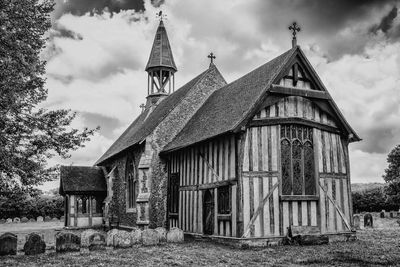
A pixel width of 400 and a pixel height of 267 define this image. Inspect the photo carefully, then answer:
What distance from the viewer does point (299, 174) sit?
587 inches

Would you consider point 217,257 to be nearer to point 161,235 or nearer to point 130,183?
point 161,235

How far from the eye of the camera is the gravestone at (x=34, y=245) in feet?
37.3

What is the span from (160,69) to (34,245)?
19631 mm

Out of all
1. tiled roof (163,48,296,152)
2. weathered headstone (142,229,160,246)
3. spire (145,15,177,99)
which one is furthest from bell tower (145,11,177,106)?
weathered headstone (142,229,160,246)

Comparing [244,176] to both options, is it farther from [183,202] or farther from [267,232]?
[183,202]

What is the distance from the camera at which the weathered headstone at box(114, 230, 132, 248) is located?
41.4ft

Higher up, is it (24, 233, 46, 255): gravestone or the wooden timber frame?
the wooden timber frame

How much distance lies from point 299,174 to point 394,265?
5.99 m

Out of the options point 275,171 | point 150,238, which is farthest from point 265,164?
point 150,238

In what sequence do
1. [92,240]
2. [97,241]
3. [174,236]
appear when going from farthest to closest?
[174,236] < [97,241] < [92,240]

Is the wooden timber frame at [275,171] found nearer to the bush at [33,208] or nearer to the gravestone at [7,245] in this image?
the gravestone at [7,245]

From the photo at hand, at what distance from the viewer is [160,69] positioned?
2934 cm

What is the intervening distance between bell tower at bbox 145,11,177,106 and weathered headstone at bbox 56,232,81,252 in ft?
60.2

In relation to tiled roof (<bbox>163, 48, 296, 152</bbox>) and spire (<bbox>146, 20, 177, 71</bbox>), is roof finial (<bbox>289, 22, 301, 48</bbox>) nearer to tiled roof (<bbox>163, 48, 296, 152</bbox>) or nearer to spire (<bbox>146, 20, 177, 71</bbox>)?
tiled roof (<bbox>163, 48, 296, 152</bbox>)
